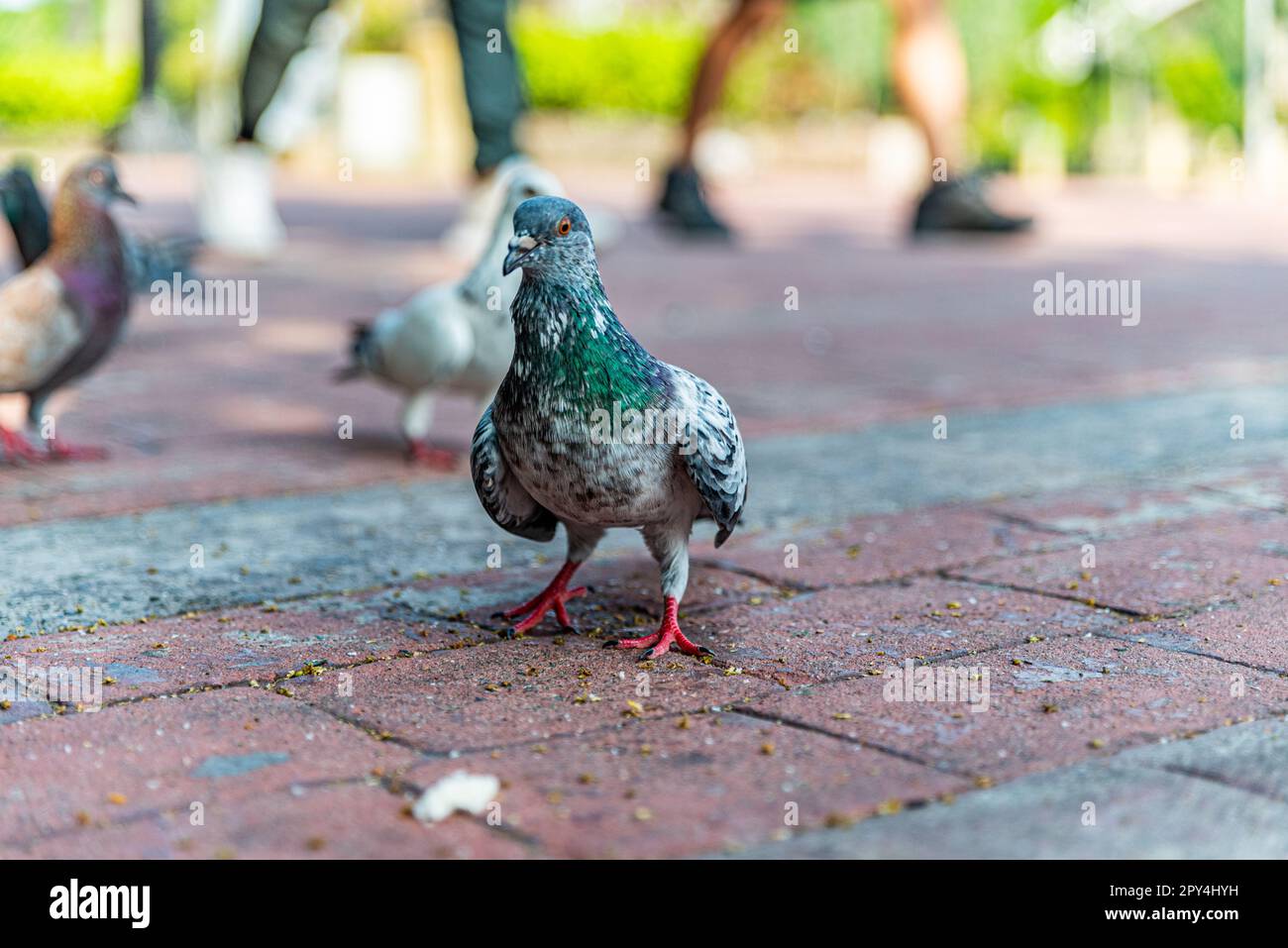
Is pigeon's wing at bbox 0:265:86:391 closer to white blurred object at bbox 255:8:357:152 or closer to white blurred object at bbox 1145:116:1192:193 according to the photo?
white blurred object at bbox 255:8:357:152

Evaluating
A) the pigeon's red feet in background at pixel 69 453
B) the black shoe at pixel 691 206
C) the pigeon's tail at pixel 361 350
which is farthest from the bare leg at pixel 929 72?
the pigeon's red feet in background at pixel 69 453

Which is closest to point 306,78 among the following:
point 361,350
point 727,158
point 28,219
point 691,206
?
point 691,206

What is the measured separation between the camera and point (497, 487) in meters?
3.65

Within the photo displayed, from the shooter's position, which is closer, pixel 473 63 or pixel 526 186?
pixel 526 186

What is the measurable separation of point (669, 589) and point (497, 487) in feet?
1.43

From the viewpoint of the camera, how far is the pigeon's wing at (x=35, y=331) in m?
5.20

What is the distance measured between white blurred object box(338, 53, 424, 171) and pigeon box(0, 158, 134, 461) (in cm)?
1841

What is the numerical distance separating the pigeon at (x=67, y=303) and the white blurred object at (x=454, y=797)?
3068 mm

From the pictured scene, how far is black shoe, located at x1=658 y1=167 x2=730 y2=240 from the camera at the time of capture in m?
13.1

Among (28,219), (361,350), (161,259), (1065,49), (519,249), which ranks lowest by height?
(361,350)

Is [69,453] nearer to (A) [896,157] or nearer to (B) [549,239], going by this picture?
(B) [549,239]

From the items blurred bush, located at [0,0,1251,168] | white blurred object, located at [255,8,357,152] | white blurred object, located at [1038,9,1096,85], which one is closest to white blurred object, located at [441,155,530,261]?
white blurred object, located at [255,8,357,152]

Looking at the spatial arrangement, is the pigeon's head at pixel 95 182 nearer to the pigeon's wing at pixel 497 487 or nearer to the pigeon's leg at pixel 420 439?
the pigeon's leg at pixel 420 439

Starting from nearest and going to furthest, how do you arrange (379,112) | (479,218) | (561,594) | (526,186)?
1. (561,594)
2. (526,186)
3. (479,218)
4. (379,112)
